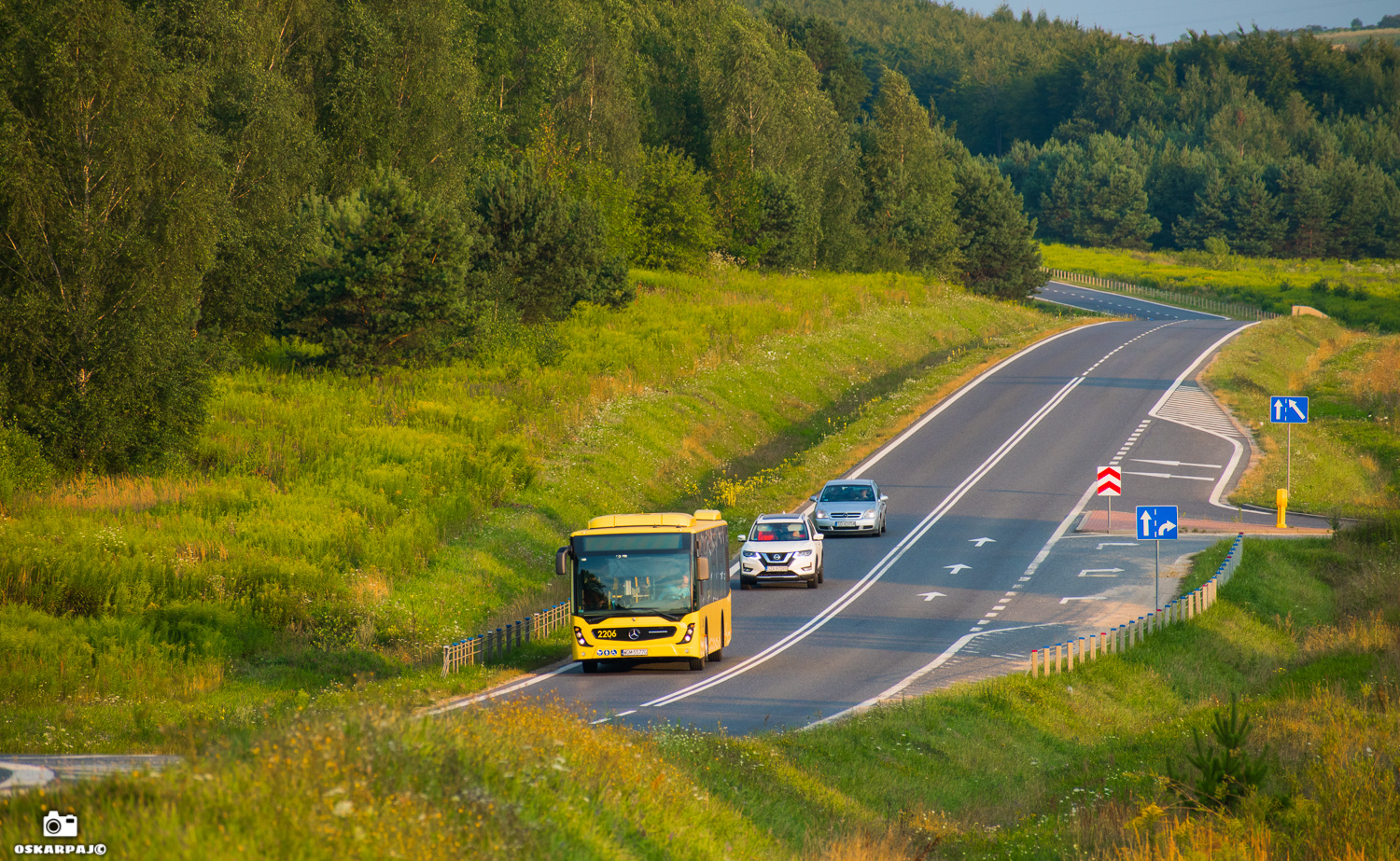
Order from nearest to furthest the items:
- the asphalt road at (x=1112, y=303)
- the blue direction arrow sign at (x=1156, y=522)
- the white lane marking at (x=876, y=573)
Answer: the white lane marking at (x=876, y=573), the blue direction arrow sign at (x=1156, y=522), the asphalt road at (x=1112, y=303)

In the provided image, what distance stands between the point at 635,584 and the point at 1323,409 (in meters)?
41.1

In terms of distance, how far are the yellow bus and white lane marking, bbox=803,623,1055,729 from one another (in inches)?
129

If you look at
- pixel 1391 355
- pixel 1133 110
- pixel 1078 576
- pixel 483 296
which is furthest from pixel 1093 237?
pixel 1078 576

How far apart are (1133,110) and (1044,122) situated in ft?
47.4

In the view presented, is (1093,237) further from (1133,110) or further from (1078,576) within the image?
(1078,576)

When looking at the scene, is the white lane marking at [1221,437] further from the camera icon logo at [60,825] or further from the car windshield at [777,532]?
the camera icon logo at [60,825]

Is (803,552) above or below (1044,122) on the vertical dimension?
below

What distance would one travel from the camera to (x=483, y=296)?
47344 mm

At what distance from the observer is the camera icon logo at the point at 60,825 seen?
7.25 metres

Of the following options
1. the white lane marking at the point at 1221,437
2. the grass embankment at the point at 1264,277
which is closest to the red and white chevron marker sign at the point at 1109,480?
the white lane marking at the point at 1221,437

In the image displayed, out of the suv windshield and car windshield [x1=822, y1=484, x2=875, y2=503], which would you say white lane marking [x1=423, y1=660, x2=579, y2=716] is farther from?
car windshield [x1=822, y1=484, x2=875, y2=503]

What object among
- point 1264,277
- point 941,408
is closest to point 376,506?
point 941,408

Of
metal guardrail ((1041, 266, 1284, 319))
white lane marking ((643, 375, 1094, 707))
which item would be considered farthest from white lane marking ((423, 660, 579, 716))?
metal guardrail ((1041, 266, 1284, 319))

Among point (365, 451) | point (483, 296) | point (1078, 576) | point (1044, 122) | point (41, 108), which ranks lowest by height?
point (1078, 576)
